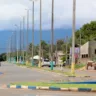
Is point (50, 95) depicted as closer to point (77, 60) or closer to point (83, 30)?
point (77, 60)

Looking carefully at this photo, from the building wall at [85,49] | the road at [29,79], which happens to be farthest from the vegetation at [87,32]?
the road at [29,79]

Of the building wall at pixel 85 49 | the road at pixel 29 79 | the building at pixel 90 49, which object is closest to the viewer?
the road at pixel 29 79

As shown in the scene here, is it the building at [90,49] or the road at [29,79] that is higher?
the building at [90,49]

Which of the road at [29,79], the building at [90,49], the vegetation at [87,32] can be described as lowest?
the road at [29,79]

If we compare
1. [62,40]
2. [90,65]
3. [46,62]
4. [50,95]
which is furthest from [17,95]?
[62,40]

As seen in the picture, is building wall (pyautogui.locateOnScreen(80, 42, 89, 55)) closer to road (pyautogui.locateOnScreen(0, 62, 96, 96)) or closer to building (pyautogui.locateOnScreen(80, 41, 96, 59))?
building (pyautogui.locateOnScreen(80, 41, 96, 59))

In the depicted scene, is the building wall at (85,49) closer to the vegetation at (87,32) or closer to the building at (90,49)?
the building at (90,49)

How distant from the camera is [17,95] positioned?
19.1 meters

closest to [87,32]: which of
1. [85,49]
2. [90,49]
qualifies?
[85,49]

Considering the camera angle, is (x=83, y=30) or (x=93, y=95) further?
(x=83, y=30)

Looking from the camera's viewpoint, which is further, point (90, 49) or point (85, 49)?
point (85, 49)

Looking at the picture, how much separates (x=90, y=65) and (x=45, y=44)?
11642 centimetres

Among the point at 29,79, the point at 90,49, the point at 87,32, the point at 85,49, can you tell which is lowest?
the point at 29,79

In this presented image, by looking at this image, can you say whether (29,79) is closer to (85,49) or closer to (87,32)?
(85,49)
